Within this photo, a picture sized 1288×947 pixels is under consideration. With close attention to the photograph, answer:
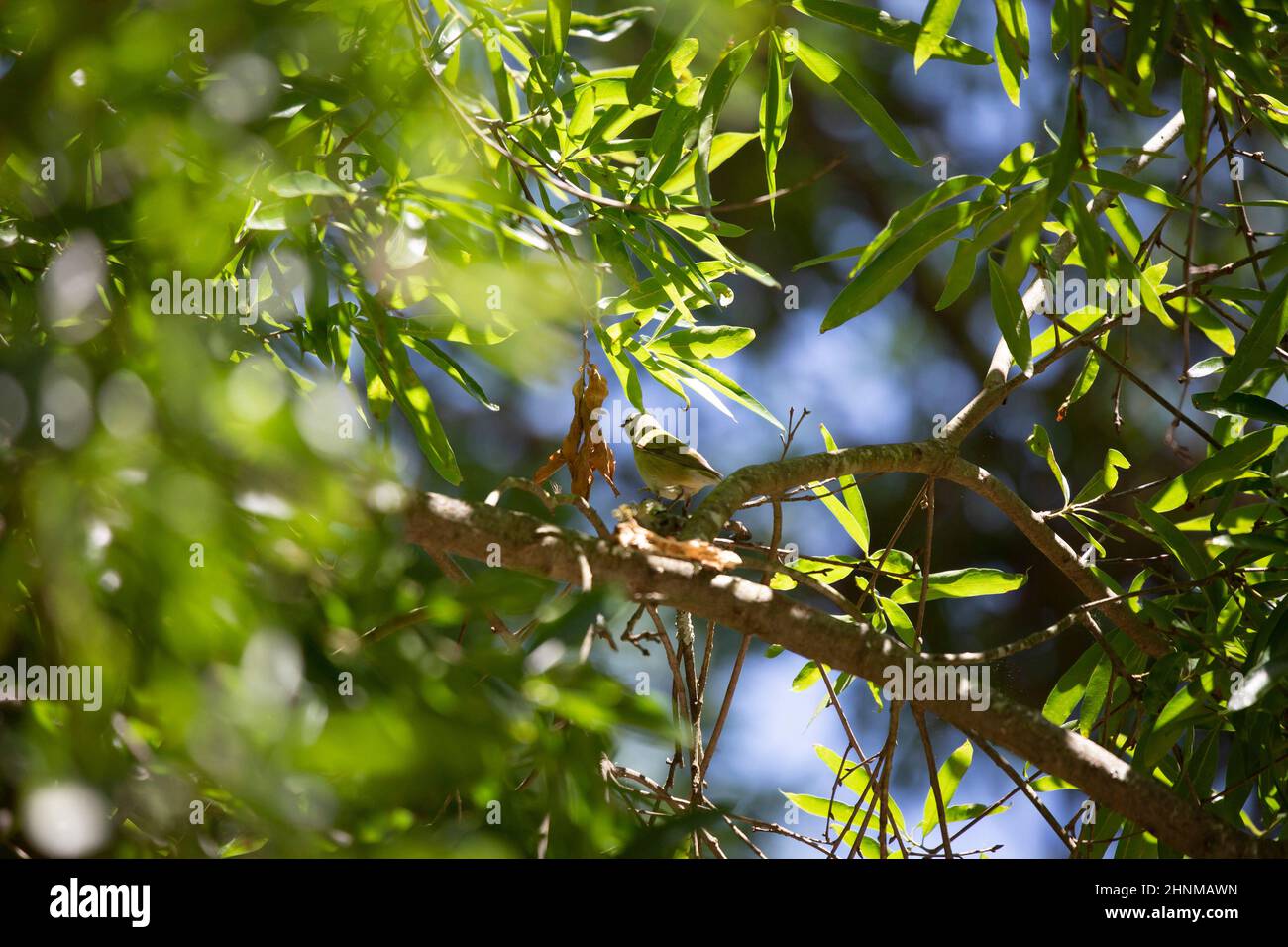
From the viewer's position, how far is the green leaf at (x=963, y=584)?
4.48ft

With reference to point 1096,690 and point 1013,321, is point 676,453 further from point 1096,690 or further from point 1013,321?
point 1096,690

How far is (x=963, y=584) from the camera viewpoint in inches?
54.5

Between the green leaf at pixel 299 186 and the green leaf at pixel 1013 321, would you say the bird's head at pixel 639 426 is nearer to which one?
the green leaf at pixel 1013 321

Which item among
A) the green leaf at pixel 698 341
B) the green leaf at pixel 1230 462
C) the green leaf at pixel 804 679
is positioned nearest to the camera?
the green leaf at pixel 1230 462

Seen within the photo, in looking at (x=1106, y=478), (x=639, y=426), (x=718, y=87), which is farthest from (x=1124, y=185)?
(x=639, y=426)

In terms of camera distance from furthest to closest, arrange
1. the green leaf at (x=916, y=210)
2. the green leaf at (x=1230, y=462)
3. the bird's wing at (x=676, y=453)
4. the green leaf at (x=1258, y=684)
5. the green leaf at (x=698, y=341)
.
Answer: the green leaf at (x=698, y=341) < the bird's wing at (x=676, y=453) < the green leaf at (x=1230, y=462) < the green leaf at (x=916, y=210) < the green leaf at (x=1258, y=684)

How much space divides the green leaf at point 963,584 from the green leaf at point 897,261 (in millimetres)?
499

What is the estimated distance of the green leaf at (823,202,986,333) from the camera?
1.00 meters

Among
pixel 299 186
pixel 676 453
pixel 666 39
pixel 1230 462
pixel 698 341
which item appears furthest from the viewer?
pixel 698 341

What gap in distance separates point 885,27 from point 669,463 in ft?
1.80

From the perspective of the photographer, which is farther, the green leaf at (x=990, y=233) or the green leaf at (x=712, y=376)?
the green leaf at (x=712, y=376)

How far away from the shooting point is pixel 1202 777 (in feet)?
4.14

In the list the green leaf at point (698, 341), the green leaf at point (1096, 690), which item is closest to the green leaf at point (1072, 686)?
the green leaf at point (1096, 690)

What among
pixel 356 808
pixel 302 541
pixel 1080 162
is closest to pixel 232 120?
pixel 302 541
